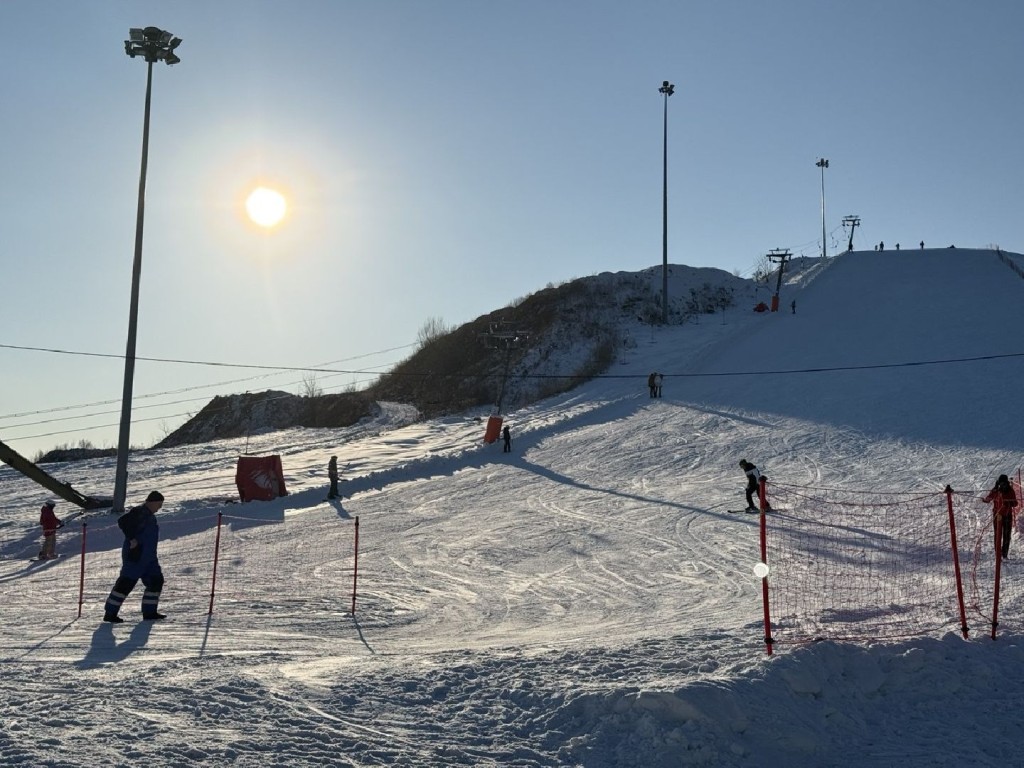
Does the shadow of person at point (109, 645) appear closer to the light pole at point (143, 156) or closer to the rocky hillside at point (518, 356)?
the light pole at point (143, 156)

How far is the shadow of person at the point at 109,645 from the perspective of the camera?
7.91 metres

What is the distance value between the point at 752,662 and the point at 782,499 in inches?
504

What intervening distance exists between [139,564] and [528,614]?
4.68 m

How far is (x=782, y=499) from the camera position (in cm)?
1923

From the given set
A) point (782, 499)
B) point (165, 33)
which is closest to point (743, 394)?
point (782, 499)

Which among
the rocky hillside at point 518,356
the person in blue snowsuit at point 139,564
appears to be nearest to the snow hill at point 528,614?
the person in blue snowsuit at point 139,564

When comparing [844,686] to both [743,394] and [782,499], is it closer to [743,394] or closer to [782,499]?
[782,499]

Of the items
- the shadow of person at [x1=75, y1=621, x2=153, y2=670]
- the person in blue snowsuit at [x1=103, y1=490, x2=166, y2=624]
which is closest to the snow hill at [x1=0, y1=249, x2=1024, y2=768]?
the shadow of person at [x1=75, y1=621, x2=153, y2=670]

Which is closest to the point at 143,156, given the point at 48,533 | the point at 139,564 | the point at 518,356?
the point at 48,533

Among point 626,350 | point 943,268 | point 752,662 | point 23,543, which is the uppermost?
point 943,268

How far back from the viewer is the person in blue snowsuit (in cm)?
1020

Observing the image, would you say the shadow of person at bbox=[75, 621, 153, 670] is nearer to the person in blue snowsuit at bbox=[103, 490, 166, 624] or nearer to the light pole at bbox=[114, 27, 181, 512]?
the person in blue snowsuit at bbox=[103, 490, 166, 624]

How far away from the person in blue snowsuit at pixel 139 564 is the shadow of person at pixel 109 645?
0.19m

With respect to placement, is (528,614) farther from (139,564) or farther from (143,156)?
(143,156)
